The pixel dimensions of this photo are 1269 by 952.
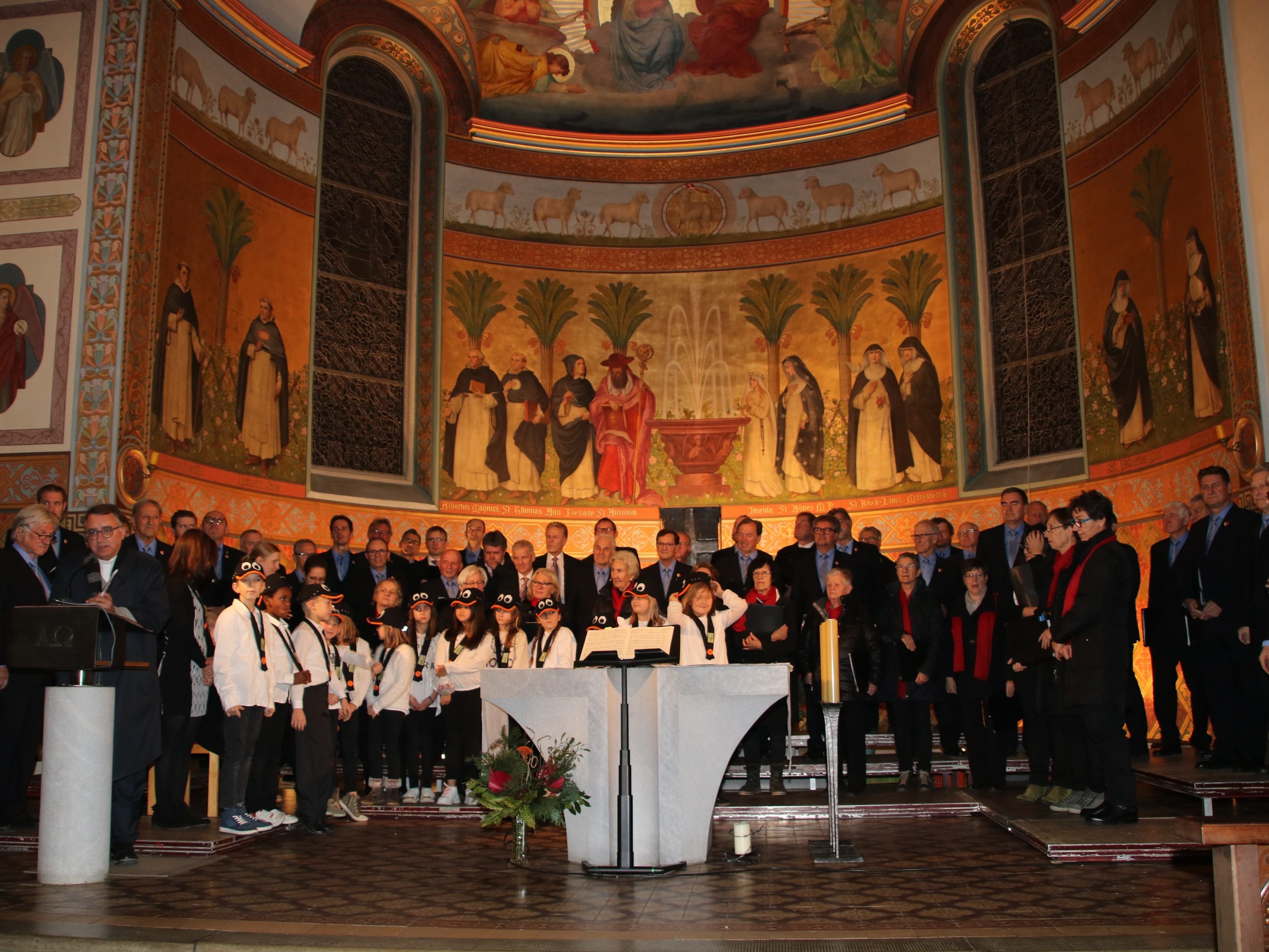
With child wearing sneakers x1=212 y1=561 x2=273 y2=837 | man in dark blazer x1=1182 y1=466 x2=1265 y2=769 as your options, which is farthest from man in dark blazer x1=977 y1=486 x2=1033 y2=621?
child wearing sneakers x1=212 y1=561 x2=273 y2=837

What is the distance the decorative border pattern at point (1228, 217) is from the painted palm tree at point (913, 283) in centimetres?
421

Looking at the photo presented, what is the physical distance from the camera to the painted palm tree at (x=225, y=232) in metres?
12.1

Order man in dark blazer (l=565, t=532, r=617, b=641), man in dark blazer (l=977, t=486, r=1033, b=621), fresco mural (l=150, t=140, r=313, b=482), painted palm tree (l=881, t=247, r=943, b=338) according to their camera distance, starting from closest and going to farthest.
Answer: man in dark blazer (l=977, t=486, r=1033, b=621)
man in dark blazer (l=565, t=532, r=617, b=641)
fresco mural (l=150, t=140, r=313, b=482)
painted palm tree (l=881, t=247, r=943, b=338)

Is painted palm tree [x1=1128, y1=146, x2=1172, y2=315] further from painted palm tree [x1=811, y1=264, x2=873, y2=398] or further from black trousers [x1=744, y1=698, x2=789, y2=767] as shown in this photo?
black trousers [x1=744, y1=698, x2=789, y2=767]

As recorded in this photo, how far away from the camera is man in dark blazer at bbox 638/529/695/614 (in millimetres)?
8789

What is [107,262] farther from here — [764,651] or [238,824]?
[764,651]

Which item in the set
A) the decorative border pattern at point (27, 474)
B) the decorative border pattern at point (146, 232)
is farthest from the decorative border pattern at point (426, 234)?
the decorative border pattern at point (27, 474)

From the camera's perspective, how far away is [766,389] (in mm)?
15031

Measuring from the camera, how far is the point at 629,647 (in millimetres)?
5613

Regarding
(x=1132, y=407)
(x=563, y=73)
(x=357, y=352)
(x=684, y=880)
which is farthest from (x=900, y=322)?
(x=684, y=880)

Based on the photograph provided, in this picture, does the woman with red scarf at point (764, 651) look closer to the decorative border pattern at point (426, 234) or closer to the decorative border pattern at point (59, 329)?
the decorative border pattern at point (59, 329)

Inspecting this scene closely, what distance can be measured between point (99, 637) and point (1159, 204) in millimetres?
10378

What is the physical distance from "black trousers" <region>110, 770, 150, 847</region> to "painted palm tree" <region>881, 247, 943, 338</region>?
35.6 feet

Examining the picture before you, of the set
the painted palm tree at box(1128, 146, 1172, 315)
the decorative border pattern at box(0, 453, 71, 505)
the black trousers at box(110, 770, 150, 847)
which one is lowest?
the black trousers at box(110, 770, 150, 847)
